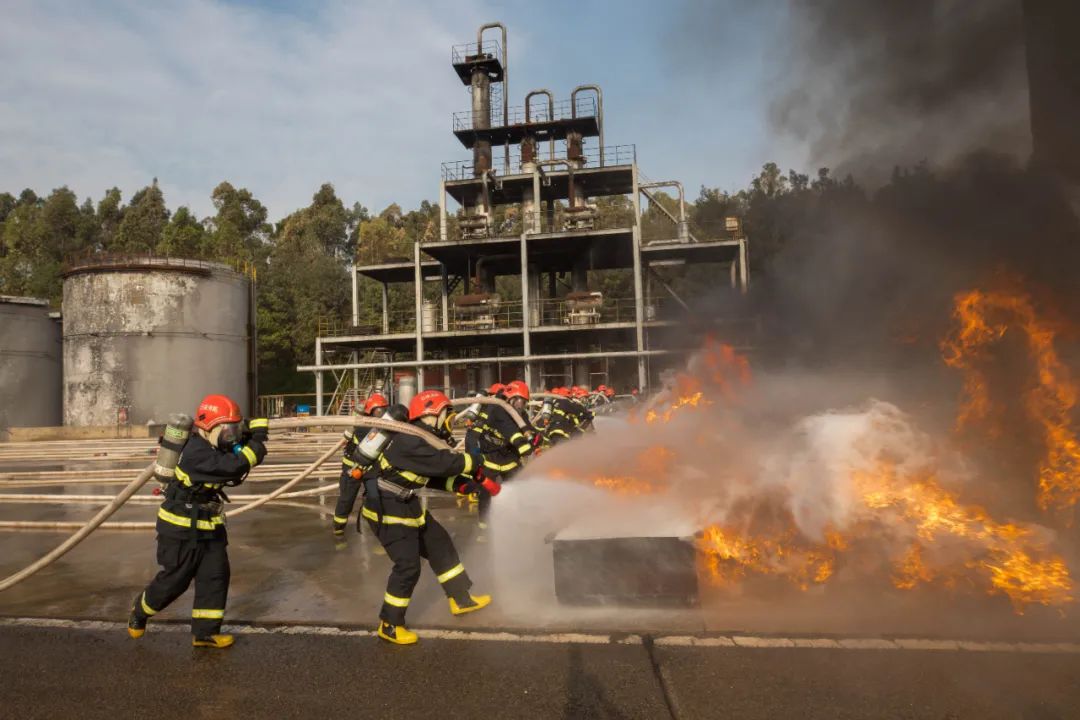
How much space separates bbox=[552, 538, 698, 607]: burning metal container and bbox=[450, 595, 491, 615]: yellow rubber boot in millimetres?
580

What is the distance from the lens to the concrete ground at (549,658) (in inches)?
142

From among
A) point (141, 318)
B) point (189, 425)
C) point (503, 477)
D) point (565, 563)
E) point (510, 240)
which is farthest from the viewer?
point (510, 240)

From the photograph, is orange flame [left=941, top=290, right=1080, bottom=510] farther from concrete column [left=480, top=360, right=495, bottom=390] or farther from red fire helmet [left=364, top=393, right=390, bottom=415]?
concrete column [left=480, top=360, right=495, bottom=390]

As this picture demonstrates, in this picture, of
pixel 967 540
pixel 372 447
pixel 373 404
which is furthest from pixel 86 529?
pixel 967 540

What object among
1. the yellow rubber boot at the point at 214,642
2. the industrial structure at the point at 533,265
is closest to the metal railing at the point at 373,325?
the industrial structure at the point at 533,265

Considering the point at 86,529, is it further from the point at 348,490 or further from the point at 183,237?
the point at 183,237

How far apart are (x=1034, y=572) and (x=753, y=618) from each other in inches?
83.4

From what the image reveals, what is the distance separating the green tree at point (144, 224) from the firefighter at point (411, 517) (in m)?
62.1

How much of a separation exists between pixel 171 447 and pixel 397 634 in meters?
2.04

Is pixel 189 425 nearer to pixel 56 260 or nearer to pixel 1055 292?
pixel 1055 292

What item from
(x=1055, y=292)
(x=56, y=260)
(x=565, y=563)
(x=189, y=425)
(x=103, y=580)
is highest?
(x=56, y=260)

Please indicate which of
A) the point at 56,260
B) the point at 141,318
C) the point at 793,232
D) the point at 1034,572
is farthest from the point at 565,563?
the point at 56,260

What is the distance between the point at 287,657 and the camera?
441cm

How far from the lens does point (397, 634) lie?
15.0 ft
